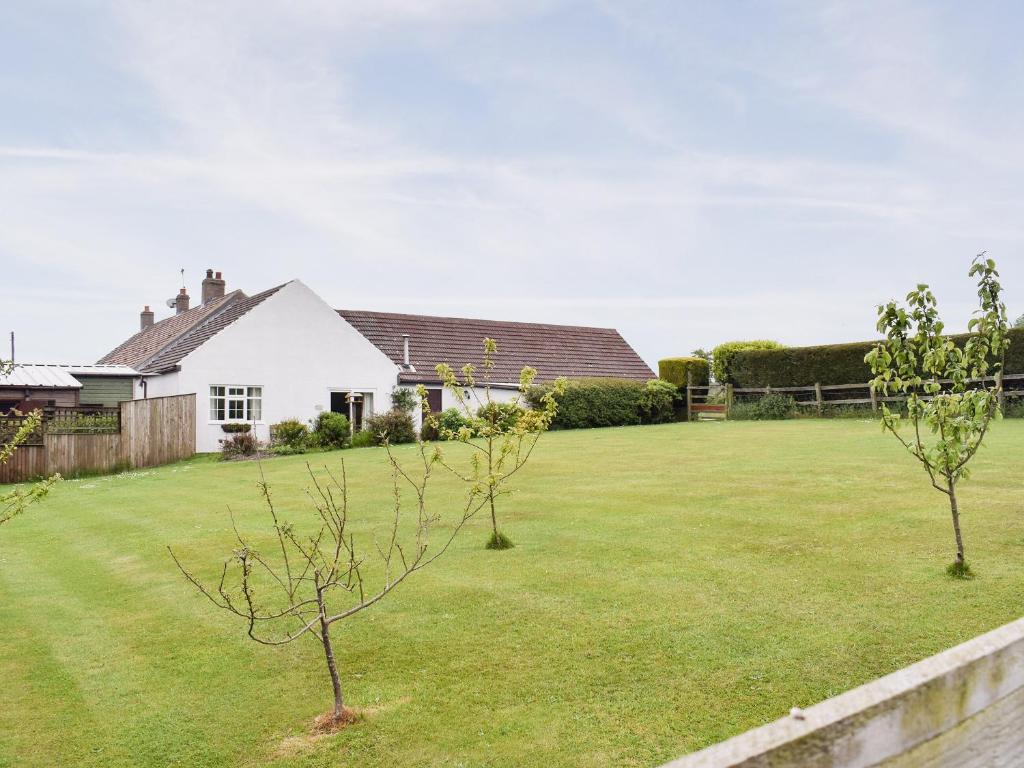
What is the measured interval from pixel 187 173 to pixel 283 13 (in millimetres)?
6802

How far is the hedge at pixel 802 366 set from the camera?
104 feet

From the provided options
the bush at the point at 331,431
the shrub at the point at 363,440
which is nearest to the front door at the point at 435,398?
the shrub at the point at 363,440

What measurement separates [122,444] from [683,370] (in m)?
25.0

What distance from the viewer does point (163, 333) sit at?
42781 mm

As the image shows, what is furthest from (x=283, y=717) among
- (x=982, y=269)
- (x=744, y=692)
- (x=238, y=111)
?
(x=238, y=111)

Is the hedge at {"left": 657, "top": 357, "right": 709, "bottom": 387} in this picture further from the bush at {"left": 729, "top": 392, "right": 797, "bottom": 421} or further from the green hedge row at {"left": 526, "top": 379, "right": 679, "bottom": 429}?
the bush at {"left": 729, "top": 392, "right": 797, "bottom": 421}

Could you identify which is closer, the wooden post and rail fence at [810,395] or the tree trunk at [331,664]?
Result: the tree trunk at [331,664]

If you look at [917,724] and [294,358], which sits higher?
[294,358]

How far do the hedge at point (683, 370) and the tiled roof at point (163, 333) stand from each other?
74.5ft

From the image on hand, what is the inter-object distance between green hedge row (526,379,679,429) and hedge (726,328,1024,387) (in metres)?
3.33

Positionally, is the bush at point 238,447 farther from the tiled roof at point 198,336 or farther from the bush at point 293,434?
the tiled roof at point 198,336

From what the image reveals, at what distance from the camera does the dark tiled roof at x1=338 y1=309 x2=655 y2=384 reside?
1587 inches

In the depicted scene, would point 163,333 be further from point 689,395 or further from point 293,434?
point 689,395

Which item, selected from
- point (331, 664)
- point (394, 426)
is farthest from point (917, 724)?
point (394, 426)
